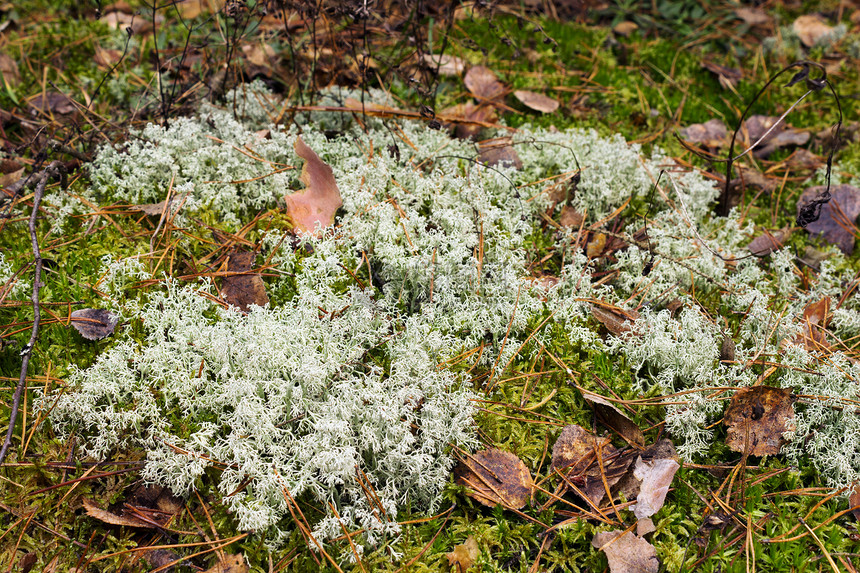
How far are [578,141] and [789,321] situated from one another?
5.74 feet

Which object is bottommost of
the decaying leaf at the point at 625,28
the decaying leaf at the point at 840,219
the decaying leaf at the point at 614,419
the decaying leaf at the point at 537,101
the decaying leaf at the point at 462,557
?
the decaying leaf at the point at 462,557

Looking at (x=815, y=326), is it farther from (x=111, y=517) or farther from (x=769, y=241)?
(x=111, y=517)

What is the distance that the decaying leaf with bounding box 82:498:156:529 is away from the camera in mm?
2297

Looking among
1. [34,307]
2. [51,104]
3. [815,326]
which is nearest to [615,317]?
[815,326]

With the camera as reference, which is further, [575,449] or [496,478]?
[575,449]

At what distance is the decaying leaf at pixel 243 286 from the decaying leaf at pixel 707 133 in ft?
11.4

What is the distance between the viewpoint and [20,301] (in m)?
2.88

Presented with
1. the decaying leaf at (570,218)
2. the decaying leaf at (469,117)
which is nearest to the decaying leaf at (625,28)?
the decaying leaf at (469,117)

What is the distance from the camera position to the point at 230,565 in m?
2.24

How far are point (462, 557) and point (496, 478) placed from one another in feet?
1.15

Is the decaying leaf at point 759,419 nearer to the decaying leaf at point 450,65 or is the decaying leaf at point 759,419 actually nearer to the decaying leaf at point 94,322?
the decaying leaf at point 94,322

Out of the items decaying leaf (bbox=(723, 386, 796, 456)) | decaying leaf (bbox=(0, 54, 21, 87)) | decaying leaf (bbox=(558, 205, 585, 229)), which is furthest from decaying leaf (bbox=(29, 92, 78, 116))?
decaying leaf (bbox=(723, 386, 796, 456))

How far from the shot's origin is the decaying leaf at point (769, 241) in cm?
376

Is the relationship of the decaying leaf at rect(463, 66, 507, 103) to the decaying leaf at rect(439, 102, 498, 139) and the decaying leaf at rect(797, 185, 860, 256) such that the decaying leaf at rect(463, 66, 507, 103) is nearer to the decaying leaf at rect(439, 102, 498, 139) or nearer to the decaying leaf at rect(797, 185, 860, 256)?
the decaying leaf at rect(439, 102, 498, 139)
